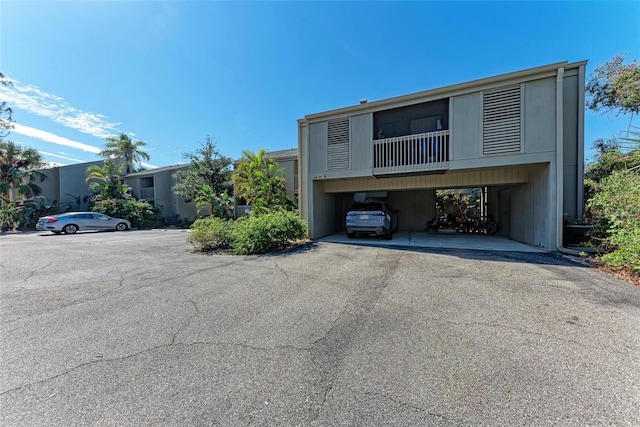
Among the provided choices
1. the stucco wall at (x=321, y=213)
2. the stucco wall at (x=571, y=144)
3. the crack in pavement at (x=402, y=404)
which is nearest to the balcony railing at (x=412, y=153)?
the stucco wall at (x=321, y=213)

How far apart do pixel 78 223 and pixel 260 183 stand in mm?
12510

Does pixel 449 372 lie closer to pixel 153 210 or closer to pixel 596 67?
pixel 596 67

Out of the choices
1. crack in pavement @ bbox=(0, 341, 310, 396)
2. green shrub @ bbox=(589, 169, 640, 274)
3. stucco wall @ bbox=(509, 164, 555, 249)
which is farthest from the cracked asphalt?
stucco wall @ bbox=(509, 164, 555, 249)

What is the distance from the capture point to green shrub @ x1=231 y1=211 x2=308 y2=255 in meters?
7.67

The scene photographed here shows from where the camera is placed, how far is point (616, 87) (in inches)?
330

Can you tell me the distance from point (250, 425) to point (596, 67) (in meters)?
14.6

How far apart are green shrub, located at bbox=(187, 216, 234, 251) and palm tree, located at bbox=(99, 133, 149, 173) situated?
969 inches

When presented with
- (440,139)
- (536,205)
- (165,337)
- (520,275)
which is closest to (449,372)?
(165,337)

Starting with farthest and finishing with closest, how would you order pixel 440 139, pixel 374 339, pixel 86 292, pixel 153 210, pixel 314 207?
pixel 153 210 < pixel 314 207 < pixel 440 139 < pixel 86 292 < pixel 374 339

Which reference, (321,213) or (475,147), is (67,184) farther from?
(475,147)

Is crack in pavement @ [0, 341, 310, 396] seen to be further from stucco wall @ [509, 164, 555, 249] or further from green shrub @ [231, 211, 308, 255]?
stucco wall @ [509, 164, 555, 249]

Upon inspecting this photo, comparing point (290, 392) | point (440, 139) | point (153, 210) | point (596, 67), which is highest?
point (596, 67)

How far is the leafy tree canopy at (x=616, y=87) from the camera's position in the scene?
7.72 m

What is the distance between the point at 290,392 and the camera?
1962 millimetres
